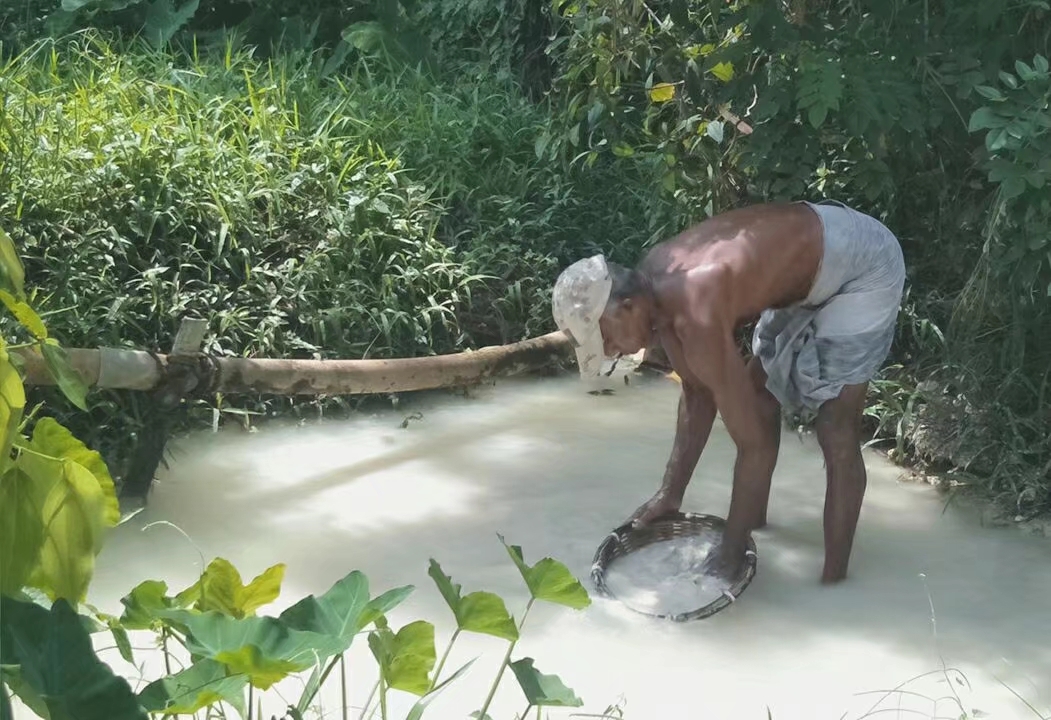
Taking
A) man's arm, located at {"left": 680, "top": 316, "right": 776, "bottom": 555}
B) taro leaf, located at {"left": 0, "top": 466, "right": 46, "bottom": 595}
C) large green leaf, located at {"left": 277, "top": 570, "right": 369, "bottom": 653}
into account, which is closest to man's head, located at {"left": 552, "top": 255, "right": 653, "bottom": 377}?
man's arm, located at {"left": 680, "top": 316, "right": 776, "bottom": 555}

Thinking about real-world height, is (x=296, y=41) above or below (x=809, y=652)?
above

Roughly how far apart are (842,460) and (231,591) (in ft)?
6.85

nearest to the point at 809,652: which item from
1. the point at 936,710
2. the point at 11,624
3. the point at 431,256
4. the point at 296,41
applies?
the point at 936,710

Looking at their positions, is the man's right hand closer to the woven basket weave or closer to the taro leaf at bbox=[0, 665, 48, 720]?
the woven basket weave

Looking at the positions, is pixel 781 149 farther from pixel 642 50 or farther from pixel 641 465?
pixel 641 465

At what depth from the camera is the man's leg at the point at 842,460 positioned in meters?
3.25

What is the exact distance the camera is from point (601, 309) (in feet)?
9.80

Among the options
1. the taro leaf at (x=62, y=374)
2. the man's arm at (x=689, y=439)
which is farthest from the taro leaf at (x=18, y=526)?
the man's arm at (x=689, y=439)

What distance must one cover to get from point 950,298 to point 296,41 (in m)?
4.91

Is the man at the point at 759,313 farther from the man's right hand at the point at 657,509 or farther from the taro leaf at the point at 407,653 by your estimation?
the taro leaf at the point at 407,653

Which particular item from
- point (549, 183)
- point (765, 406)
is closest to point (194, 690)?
point (765, 406)

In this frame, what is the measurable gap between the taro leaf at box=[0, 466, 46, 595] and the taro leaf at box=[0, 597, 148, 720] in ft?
0.11

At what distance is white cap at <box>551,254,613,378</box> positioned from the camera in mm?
2986

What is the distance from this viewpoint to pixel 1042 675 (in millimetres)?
2850
